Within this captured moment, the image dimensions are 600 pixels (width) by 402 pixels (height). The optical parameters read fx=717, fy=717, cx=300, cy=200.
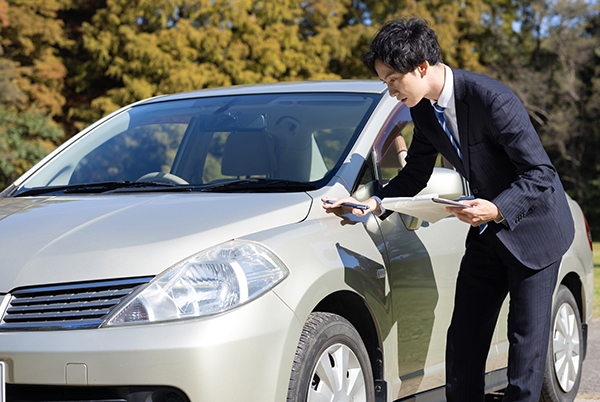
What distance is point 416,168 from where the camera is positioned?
318 cm

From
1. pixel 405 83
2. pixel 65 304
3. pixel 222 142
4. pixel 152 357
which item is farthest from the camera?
pixel 222 142

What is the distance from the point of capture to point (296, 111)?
140 inches

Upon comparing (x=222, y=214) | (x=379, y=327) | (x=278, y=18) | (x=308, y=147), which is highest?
(x=278, y=18)

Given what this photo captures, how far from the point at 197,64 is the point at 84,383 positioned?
23744 millimetres

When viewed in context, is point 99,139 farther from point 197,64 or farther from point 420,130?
point 197,64

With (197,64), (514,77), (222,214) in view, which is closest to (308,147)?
(222,214)

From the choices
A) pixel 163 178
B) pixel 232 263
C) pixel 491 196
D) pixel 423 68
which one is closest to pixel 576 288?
pixel 491 196

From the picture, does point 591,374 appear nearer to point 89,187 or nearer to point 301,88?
point 301,88

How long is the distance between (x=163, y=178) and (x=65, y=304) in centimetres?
115

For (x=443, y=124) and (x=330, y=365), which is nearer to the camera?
(x=330, y=365)

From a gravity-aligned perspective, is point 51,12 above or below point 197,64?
above

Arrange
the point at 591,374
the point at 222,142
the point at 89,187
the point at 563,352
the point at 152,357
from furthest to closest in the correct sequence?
1. the point at 591,374
2. the point at 563,352
3. the point at 222,142
4. the point at 89,187
5. the point at 152,357

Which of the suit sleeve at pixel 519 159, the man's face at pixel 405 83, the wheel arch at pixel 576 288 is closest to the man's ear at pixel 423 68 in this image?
the man's face at pixel 405 83

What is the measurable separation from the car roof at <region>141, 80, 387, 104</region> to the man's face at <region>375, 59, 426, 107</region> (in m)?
0.79
